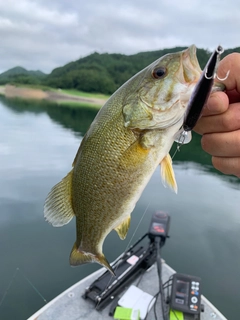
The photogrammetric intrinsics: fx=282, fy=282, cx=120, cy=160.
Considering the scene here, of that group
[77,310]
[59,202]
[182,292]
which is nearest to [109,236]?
[77,310]

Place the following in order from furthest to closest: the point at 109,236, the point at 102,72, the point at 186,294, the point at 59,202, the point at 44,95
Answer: the point at 102,72 → the point at 44,95 → the point at 109,236 → the point at 186,294 → the point at 59,202

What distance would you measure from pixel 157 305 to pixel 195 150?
20426 mm

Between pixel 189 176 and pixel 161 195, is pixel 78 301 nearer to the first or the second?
pixel 161 195

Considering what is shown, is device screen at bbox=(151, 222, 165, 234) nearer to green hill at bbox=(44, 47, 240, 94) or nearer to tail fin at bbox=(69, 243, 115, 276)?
tail fin at bbox=(69, 243, 115, 276)

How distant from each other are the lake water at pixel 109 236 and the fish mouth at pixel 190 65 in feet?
20.8

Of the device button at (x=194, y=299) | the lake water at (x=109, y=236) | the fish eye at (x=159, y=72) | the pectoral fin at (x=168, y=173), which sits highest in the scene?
the fish eye at (x=159, y=72)

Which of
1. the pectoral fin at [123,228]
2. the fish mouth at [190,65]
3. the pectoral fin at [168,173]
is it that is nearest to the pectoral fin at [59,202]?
the pectoral fin at [123,228]

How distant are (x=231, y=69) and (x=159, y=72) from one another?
1.23 feet

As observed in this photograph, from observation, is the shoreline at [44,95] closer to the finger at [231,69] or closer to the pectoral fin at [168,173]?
the pectoral fin at [168,173]

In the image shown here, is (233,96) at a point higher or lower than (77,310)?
higher

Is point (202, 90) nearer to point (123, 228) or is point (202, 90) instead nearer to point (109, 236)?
point (123, 228)

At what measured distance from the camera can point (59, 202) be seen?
1821 mm

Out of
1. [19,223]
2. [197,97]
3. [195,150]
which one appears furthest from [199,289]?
[195,150]

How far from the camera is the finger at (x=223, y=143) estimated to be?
156 centimetres
